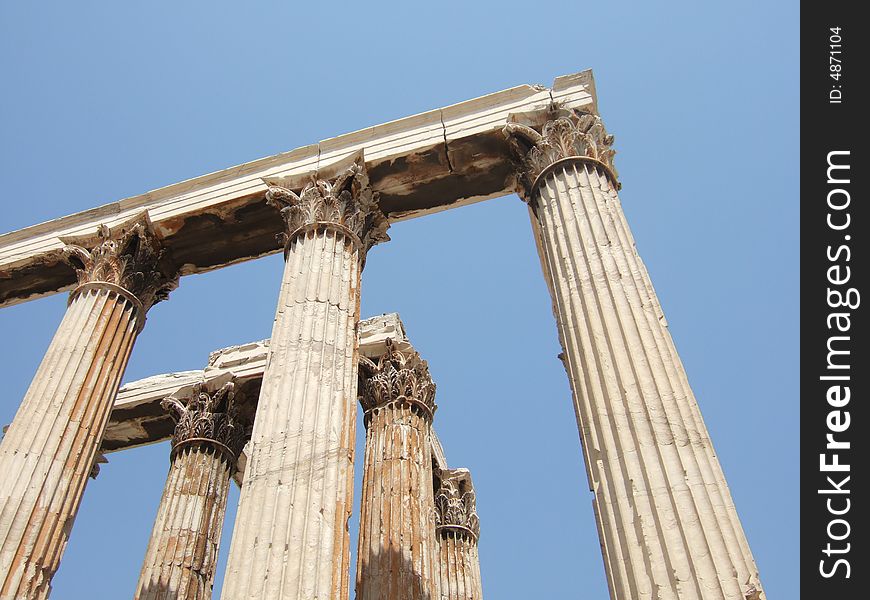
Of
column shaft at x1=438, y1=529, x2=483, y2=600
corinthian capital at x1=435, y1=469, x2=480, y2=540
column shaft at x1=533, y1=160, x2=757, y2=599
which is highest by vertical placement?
corinthian capital at x1=435, y1=469, x2=480, y2=540

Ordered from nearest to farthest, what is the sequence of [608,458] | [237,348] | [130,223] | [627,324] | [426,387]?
[608,458], [627,324], [130,223], [426,387], [237,348]

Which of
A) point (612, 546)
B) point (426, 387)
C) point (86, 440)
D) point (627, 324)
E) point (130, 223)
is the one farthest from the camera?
point (426, 387)

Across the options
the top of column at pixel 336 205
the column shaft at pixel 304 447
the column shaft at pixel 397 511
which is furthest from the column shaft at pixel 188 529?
the column shaft at pixel 304 447

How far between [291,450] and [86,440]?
4245mm

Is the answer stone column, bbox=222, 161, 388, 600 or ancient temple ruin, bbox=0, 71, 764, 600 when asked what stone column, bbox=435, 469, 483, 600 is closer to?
ancient temple ruin, bbox=0, 71, 764, 600

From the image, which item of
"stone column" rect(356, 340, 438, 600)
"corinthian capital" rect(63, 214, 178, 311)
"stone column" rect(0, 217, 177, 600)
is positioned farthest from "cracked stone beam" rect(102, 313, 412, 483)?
"stone column" rect(0, 217, 177, 600)

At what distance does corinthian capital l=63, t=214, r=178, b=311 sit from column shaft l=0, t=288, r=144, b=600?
0.39 m

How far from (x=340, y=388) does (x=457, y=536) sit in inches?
345

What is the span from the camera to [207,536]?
1569 centimetres

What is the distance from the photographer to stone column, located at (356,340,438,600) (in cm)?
1389

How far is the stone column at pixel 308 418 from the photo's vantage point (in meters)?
8.76

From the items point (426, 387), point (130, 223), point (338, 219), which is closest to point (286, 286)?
point (338, 219)

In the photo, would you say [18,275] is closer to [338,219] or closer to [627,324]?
[338,219]

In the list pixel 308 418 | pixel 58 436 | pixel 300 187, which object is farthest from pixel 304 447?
pixel 300 187
